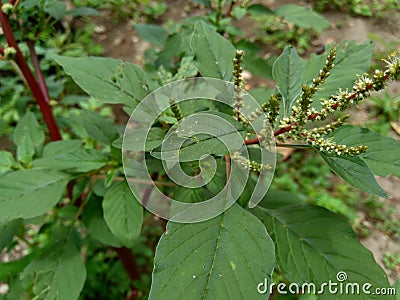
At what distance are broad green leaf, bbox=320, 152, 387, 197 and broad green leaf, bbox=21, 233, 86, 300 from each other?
27.2 inches

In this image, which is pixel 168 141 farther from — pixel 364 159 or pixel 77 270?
pixel 77 270

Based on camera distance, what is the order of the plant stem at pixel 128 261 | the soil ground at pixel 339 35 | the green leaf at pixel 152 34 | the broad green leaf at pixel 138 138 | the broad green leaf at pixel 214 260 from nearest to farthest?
the broad green leaf at pixel 214 260, the broad green leaf at pixel 138 138, the plant stem at pixel 128 261, the green leaf at pixel 152 34, the soil ground at pixel 339 35

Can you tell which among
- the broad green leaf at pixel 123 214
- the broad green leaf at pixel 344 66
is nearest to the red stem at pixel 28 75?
the broad green leaf at pixel 123 214

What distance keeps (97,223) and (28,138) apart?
318 mm

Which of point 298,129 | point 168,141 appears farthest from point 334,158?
point 168,141

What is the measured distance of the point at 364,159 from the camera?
2.43 ft

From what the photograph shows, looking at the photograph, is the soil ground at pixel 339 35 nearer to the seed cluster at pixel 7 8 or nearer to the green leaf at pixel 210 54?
the green leaf at pixel 210 54

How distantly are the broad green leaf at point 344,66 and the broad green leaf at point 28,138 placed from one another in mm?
757

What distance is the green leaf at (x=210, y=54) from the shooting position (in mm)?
854

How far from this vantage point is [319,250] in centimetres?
83

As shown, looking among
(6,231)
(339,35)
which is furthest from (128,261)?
(339,35)

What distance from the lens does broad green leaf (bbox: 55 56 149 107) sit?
0.85 meters

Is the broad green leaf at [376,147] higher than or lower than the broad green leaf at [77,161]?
higher
